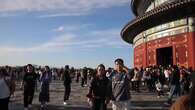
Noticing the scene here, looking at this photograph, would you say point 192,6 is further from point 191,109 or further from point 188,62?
point 191,109

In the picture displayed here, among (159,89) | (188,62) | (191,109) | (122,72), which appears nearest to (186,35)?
(188,62)

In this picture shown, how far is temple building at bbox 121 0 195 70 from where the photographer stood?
2764 cm

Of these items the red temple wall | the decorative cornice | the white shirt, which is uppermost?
the decorative cornice

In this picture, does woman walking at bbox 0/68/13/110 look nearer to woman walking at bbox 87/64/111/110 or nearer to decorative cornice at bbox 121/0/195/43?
woman walking at bbox 87/64/111/110

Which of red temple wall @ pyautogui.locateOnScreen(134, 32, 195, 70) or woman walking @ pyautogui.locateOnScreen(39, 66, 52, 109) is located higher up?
red temple wall @ pyautogui.locateOnScreen(134, 32, 195, 70)

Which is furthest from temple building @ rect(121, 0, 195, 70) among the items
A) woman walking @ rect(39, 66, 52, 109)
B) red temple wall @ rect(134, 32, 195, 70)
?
woman walking @ rect(39, 66, 52, 109)

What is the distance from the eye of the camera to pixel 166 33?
30.3 meters

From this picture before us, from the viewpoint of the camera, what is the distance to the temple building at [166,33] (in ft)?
90.7

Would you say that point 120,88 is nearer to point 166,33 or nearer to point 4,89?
point 4,89

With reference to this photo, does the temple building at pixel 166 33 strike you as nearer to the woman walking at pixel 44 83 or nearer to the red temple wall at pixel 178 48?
the red temple wall at pixel 178 48

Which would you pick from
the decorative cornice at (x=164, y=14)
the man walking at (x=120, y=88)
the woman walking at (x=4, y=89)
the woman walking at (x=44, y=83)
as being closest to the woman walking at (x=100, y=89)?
the man walking at (x=120, y=88)

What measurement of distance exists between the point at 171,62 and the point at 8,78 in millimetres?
20907

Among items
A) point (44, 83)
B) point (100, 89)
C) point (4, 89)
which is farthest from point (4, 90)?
point (44, 83)

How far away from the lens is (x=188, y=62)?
28.0 meters
